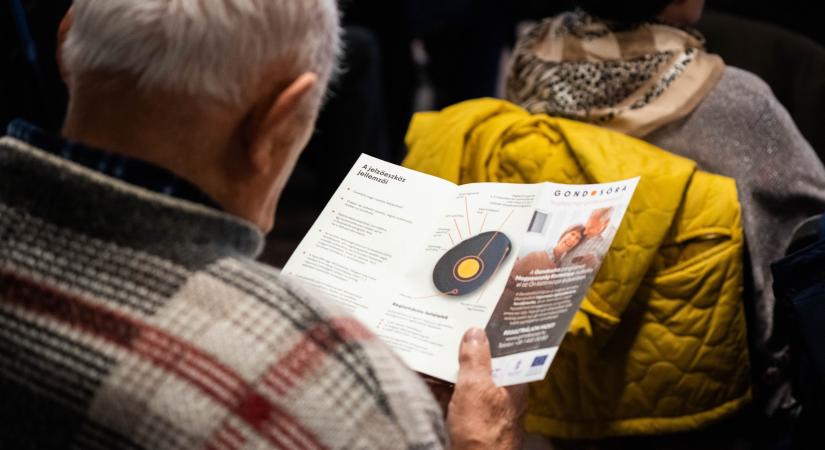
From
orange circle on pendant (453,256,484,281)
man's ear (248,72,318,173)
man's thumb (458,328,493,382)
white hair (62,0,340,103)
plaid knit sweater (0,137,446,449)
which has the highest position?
white hair (62,0,340,103)

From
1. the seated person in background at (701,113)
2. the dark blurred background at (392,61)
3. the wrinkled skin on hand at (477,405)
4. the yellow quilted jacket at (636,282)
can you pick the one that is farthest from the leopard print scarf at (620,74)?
the wrinkled skin on hand at (477,405)

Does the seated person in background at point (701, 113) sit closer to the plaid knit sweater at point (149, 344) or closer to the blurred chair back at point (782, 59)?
the blurred chair back at point (782, 59)

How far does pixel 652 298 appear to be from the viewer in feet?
5.11

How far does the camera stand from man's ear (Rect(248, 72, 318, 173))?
88 centimetres

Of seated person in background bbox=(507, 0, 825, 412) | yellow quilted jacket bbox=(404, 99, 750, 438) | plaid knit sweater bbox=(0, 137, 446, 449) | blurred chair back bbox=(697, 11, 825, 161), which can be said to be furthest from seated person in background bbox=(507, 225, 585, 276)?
blurred chair back bbox=(697, 11, 825, 161)

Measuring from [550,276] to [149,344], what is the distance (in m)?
0.58

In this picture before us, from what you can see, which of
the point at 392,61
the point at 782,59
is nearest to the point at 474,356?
the point at 782,59

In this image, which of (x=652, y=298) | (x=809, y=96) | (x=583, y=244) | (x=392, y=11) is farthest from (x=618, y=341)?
(x=392, y=11)

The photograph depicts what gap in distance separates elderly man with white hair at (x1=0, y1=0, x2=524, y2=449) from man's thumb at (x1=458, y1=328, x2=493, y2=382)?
28cm

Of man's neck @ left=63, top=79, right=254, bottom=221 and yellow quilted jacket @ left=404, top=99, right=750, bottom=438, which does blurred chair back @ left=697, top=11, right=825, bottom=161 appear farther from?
man's neck @ left=63, top=79, right=254, bottom=221

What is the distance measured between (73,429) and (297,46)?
0.39m

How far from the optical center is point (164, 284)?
2.65 ft

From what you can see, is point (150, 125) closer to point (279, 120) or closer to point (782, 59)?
point (279, 120)

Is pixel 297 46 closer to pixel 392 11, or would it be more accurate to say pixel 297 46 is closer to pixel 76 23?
pixel 76 23
